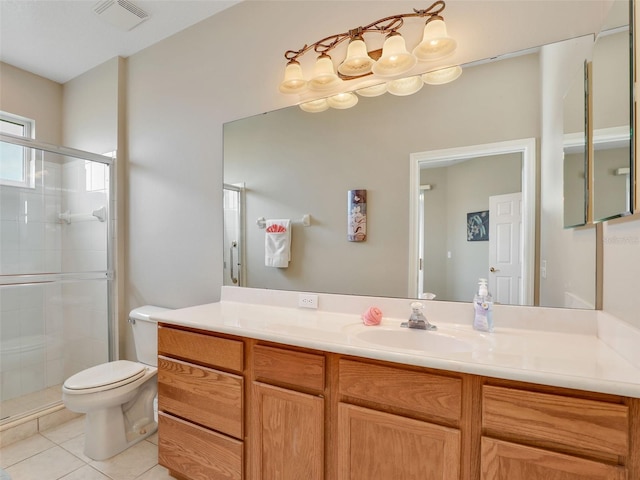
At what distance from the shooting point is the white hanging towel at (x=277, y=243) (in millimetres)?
1792

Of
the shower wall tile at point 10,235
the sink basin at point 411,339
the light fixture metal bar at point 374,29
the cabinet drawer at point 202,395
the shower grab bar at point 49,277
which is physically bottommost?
the cabinet drawer at point 202,395

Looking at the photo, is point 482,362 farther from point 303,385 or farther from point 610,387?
point 303,385

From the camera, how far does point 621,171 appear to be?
38.0 inches

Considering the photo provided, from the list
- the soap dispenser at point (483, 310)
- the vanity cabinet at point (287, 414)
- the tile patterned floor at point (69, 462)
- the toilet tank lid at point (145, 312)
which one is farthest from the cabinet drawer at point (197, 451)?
the soap dispenser at point (483, 310)

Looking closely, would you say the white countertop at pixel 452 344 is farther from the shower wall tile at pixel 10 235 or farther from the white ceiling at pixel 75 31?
the white ceiling at pixel 75 31

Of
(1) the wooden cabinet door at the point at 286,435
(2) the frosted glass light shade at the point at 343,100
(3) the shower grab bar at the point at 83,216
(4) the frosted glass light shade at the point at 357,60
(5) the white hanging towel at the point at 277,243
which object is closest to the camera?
(1) the wooden cabinet door at the point at 286,435

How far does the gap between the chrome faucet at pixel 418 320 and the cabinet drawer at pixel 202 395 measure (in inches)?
29.4

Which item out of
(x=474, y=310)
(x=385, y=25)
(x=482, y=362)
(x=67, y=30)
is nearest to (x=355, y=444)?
(x=482, y=362)

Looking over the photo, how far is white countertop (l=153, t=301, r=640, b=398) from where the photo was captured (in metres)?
0.80

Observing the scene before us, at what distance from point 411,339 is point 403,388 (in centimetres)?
33

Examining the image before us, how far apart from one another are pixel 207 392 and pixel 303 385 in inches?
20.3

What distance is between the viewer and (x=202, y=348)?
1399 mm

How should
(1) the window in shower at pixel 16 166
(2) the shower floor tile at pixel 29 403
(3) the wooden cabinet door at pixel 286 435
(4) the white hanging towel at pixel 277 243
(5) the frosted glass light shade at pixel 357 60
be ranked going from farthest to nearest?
(1) the window in shower at pixel 16 166
(2) the shower floor tile at pixel 29 403
(4) the white hanging towel at pixel 277 243
(5) the frosted glass light shade at pixel 357 60
(3) the wooden cabinet door at pixel 286 435

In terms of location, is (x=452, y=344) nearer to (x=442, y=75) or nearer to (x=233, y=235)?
(x=442, y=75)
